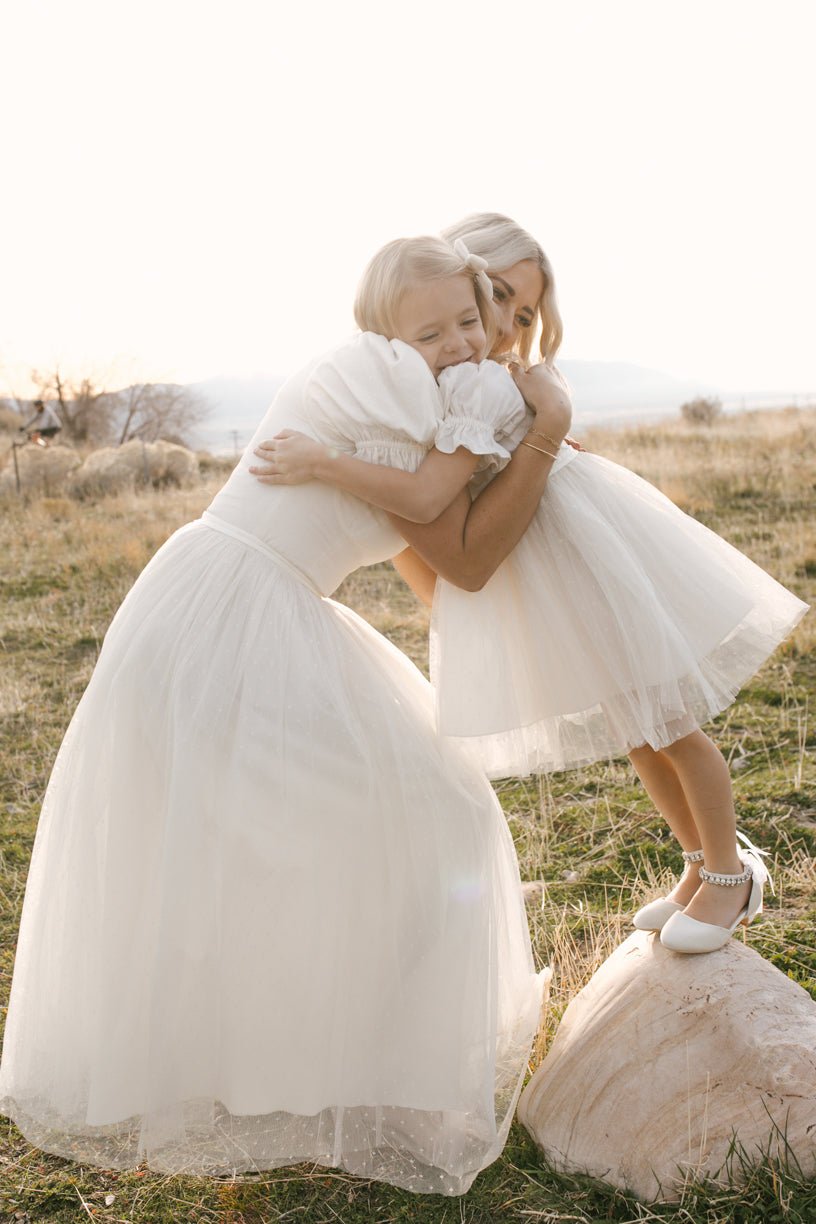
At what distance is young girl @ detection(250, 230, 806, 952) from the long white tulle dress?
0.35 ft

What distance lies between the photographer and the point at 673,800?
2.64m

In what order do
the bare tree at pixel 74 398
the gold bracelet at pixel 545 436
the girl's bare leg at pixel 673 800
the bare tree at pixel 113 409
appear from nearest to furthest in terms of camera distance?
the gold bracelet at pixel 545 436, the girl's bare leg at pixel 673 800, the bare tree at pixel 74 398, the bare tree at pixel 113 409

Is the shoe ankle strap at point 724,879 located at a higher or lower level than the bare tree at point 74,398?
higher

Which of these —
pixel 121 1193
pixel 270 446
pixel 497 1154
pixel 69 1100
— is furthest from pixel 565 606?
pixel 121 1193

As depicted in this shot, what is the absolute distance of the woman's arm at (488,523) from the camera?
91.5 inches

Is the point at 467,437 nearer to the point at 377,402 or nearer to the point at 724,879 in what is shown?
the point at 377,402

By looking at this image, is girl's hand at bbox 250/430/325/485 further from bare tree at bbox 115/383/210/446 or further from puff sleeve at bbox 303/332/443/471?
bare tree at bbox 115/383/210/446

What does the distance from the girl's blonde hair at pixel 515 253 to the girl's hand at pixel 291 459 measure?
2.45 ft

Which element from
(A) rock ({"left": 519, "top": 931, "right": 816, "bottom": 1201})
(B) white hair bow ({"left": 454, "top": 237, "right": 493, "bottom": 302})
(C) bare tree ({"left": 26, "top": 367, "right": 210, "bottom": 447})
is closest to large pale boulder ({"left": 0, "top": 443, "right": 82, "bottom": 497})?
(C) bare tree ({"left": 26, "top": 367, "right": 210, "bottom": 447})

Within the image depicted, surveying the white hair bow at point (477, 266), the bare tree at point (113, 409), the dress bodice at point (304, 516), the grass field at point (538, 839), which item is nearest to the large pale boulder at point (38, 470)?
the grass field at point (538, 839)

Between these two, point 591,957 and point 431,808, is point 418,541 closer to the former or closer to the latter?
point 431,808

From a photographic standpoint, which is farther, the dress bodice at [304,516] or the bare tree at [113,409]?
the bare tree at [113,409]

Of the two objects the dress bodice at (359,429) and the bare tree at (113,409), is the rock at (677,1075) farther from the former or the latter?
the bare tree at (113,409)

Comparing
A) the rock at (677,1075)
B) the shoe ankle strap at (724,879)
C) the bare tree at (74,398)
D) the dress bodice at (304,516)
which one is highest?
the dress bodice at (304,516)
